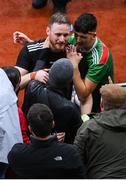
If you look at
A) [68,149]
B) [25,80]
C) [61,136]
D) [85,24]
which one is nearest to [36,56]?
[25,80]

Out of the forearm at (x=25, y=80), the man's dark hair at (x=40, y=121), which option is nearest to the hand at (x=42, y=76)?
the forearm at (x=25, y=80)

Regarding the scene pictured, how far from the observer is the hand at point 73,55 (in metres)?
4.52

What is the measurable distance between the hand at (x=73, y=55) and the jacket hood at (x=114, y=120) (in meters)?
1.17

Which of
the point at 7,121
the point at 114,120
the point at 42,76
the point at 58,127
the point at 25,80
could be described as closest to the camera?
the point at 114,120

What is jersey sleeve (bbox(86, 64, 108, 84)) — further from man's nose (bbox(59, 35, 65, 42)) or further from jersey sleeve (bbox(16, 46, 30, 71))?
jersey sleeve (bbox(16, 46, 30, 71))

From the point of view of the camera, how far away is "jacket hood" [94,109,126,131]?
133 inches

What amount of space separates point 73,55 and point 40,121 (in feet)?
4.87

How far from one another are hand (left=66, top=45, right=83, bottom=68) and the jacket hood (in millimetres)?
1169

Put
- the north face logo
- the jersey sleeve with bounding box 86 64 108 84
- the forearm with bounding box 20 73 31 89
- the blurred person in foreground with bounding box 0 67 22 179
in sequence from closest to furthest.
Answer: the north face logo
the blurred person in foreground with bounding box 0 67 22 179
the forearm with bounding box 20 73 31 89
the jersey sleeve with bounding box 86 64 108 84

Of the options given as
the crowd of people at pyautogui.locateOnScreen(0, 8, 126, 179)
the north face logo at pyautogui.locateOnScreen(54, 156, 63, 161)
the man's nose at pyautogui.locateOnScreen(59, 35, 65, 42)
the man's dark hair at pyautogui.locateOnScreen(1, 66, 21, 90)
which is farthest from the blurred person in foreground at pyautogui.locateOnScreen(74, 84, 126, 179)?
the man's nose at pyautogui.locateOnScreen(59, 35, 65, 42)

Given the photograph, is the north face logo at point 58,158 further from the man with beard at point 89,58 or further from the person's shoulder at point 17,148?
the man with beard at point 89,58

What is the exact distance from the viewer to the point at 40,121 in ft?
10.4

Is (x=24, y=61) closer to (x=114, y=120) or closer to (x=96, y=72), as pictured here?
(x=96, y=72)

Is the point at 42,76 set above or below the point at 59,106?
above
